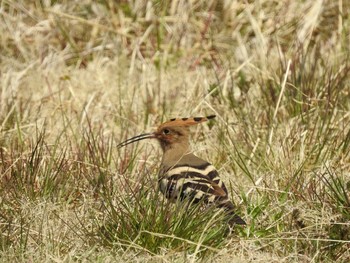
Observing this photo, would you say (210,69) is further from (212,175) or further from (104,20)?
(212,175)

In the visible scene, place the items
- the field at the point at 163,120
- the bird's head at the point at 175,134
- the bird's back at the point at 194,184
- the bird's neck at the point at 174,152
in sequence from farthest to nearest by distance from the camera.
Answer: the bird's head at the point at 175,134, the bird's neck at the point at 174,152, the bird's back at the point at 194,184, the field at the point at 163,120

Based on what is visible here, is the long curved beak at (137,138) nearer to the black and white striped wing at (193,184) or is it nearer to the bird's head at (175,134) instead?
the bird's head at (175,134)

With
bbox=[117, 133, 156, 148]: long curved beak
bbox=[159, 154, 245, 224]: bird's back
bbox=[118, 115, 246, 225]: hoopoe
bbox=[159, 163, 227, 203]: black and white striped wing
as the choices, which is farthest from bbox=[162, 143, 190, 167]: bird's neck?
bbox=[159, 163, 227, 203]: black and white striped wing

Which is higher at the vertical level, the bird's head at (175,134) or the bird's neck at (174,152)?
the bird's head at (175,134)

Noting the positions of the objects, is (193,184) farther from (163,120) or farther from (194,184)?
(163,120)

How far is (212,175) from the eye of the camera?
4371 millimetres

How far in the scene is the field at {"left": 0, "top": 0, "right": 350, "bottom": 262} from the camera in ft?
13.0

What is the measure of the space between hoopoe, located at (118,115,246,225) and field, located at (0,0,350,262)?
0.31ft

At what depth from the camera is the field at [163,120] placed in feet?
13.0

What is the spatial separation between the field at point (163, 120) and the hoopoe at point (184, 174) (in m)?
0.09

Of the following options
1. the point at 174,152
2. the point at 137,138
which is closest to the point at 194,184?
the point at 174,152

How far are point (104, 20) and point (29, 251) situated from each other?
4.14 m

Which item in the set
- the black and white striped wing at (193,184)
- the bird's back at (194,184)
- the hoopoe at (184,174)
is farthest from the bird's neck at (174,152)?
the black and white striped wing at (193,184)

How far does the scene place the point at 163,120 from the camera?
596cm
